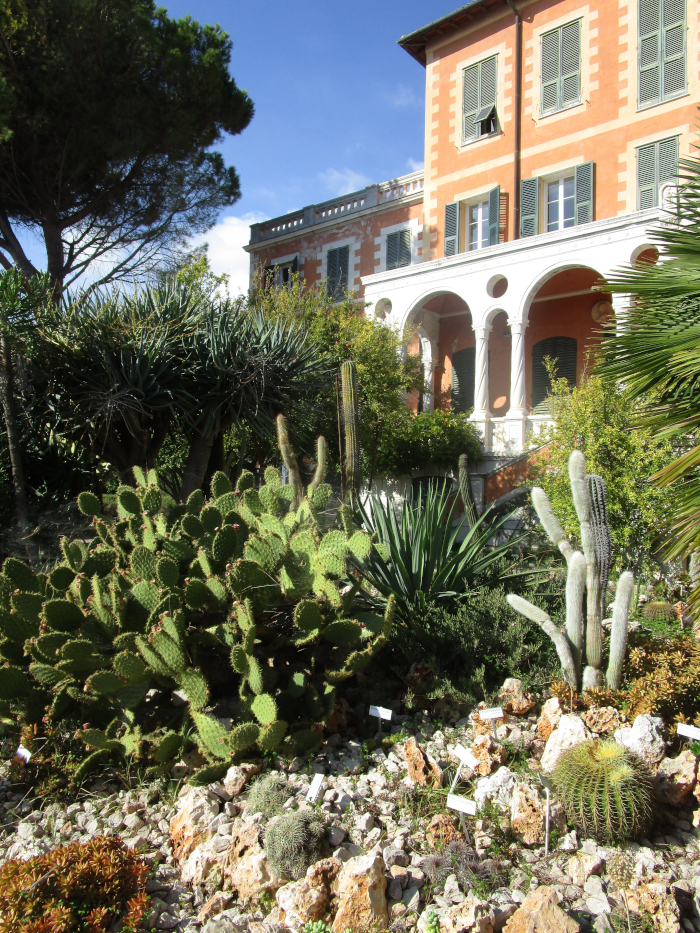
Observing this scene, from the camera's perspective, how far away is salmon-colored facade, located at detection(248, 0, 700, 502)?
13719 mm

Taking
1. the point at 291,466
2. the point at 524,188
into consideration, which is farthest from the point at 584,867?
the point at 524,188

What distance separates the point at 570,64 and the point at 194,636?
16728 millimetres

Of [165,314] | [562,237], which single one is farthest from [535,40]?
[165,314]

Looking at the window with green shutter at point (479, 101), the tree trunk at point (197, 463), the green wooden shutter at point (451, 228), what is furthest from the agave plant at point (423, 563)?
the window with green shutter at point (479, 101)

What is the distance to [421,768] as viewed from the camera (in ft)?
12.2

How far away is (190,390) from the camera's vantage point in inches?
348

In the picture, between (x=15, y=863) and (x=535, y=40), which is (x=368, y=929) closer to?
(x=15, y=863)

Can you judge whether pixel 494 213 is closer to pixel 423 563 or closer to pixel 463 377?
pixel 463 377

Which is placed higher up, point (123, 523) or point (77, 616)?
point (123, 523)

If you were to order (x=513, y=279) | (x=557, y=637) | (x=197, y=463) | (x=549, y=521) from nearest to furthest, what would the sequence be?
(x=557, y=637), (x=549, y=521), (x=197, y=463), (x=513, y=279)

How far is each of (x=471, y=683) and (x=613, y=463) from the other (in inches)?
167

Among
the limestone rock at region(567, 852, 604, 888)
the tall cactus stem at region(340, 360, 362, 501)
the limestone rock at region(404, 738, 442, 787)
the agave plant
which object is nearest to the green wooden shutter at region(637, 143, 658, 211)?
the tall cactus stem at region(340, 360, 362, 501)

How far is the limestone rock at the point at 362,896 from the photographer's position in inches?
108

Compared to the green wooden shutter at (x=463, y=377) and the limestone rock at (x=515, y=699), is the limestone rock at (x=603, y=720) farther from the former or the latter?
the green wooden shutter at (x=463, y=377)
